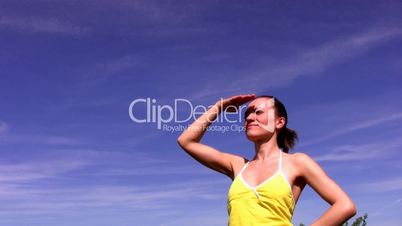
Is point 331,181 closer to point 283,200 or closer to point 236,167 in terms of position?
point 283,200

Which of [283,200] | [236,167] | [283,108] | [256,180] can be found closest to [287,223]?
[283,200]

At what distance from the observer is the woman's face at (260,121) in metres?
4.96

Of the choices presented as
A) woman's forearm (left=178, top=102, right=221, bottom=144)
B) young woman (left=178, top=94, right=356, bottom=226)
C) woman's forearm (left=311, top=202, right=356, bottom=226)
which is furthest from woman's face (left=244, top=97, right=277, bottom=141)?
woman's forearm (left=311, top=202, right=356, bottom=226)

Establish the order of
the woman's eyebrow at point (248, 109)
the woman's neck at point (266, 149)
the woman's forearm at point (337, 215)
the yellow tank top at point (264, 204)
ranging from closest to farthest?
the woman's forearm at point (337, 215) < the yellow tank top at point (264, 204) < the woman's neck at point (266, 149) < the woman's eyebrow at point (248, 109)

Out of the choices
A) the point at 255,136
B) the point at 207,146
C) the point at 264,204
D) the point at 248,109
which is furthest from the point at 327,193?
the point at 207,146

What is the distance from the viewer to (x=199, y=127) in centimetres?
552

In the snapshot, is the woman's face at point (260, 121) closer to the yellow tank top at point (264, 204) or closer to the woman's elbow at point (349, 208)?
the yellow tank top at point (264, 204)

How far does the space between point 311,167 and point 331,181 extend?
0.22m

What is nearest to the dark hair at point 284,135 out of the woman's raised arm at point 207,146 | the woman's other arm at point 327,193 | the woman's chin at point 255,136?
the woman's chin at point 255,136

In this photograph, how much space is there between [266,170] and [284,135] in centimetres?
75

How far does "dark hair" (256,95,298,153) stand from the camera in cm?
520

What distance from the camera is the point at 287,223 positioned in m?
4.30

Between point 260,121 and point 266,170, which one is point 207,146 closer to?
point 260,121

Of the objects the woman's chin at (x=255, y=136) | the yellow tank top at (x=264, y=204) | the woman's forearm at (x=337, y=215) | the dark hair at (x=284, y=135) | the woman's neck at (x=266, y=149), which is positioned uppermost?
the dark hair at (x=284, y=135)
